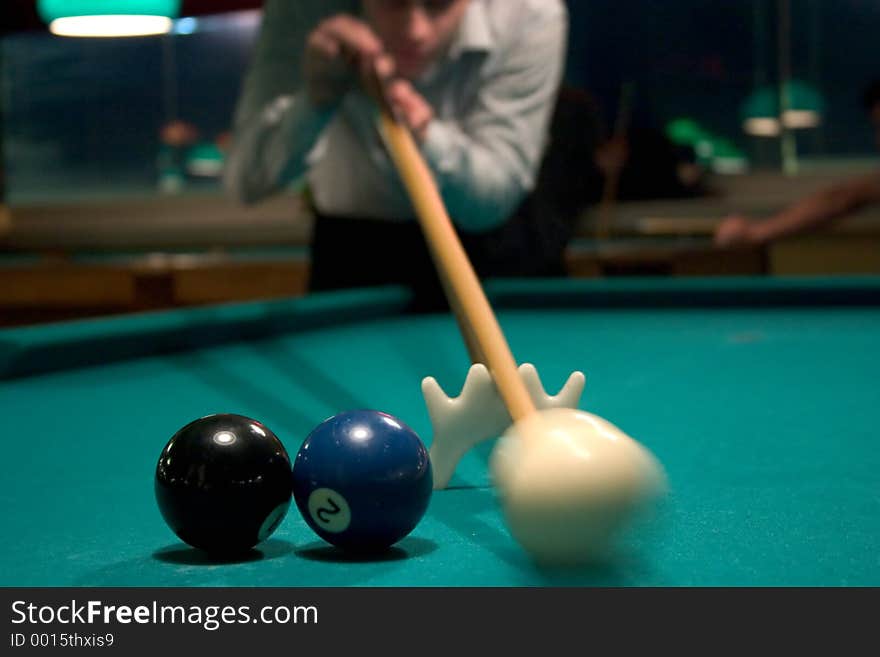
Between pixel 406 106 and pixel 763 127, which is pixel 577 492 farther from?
pixel 763 127

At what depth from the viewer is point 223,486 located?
3.34ft

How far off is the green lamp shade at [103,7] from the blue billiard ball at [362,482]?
2.77m

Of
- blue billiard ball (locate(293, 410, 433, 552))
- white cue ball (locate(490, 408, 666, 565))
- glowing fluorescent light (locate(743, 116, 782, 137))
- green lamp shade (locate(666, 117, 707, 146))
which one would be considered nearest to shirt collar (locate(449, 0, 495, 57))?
blue billiard ball (locate(293, 410, 433, 552))

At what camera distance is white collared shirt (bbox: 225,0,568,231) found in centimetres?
322

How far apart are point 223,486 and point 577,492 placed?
299 millimetres

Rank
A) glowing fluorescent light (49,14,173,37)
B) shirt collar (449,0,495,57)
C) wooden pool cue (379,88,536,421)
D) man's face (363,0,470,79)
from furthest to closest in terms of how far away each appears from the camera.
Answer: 1. glowing fluorescent light (49,14,173,37)
2. shirt collar (449,0,495,57)
3. man's face (363,0,470,79)
4. wooden pool cue (379,88,536,421)

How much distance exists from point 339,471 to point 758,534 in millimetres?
364

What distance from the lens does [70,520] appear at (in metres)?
1.15

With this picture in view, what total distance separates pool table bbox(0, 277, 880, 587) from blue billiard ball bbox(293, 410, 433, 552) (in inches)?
0.9

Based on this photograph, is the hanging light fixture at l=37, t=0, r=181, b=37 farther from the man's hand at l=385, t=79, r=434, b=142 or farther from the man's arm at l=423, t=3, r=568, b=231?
the man's hand at l=385, t=79, r=434, b=142

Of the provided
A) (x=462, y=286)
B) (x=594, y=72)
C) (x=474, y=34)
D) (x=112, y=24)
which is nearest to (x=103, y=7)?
(x=112, y=24)
